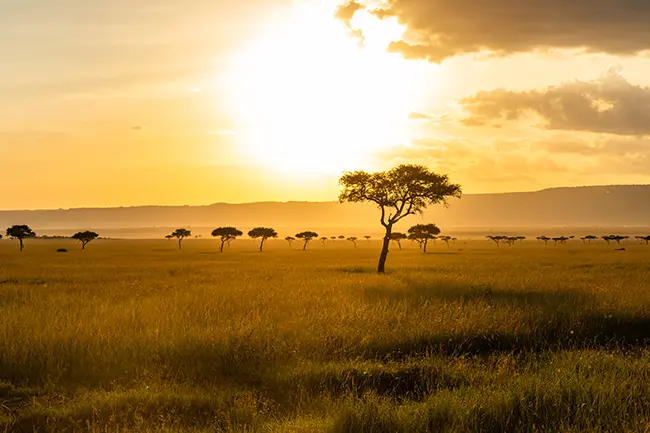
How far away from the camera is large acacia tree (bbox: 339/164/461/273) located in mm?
45688

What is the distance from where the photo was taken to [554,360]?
40.4 ft

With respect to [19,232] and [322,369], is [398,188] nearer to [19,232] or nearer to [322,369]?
[322,369]

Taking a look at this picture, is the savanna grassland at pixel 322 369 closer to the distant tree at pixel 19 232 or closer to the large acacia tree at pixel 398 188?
the large acacia tree at pixel 398 188

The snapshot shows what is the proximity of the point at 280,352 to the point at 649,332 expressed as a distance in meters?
12.3

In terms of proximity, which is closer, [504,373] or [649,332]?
[504,373]

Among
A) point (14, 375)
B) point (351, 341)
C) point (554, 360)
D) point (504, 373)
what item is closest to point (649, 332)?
point (554, 360)

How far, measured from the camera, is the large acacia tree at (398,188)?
4569 centimetres

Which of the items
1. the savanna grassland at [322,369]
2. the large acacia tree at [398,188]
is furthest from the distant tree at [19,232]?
the savanna grassland at [322,369]

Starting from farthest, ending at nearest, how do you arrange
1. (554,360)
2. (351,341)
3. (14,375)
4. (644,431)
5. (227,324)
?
(227,324)
(351,341)
(554,360)
(14,375)
(644,431)

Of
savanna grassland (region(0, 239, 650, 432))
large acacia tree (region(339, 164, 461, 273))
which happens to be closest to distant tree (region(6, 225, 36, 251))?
large acacia tree (region(339, 164, 461, 273))

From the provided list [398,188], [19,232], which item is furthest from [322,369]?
[19,232]

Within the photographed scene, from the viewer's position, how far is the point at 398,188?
4634 cm

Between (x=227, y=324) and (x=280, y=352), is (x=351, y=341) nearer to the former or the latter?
(x=280, y=352)

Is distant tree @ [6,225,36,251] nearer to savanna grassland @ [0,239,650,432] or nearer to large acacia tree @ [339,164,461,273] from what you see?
large acacia tree @ [339,164,461,273]
